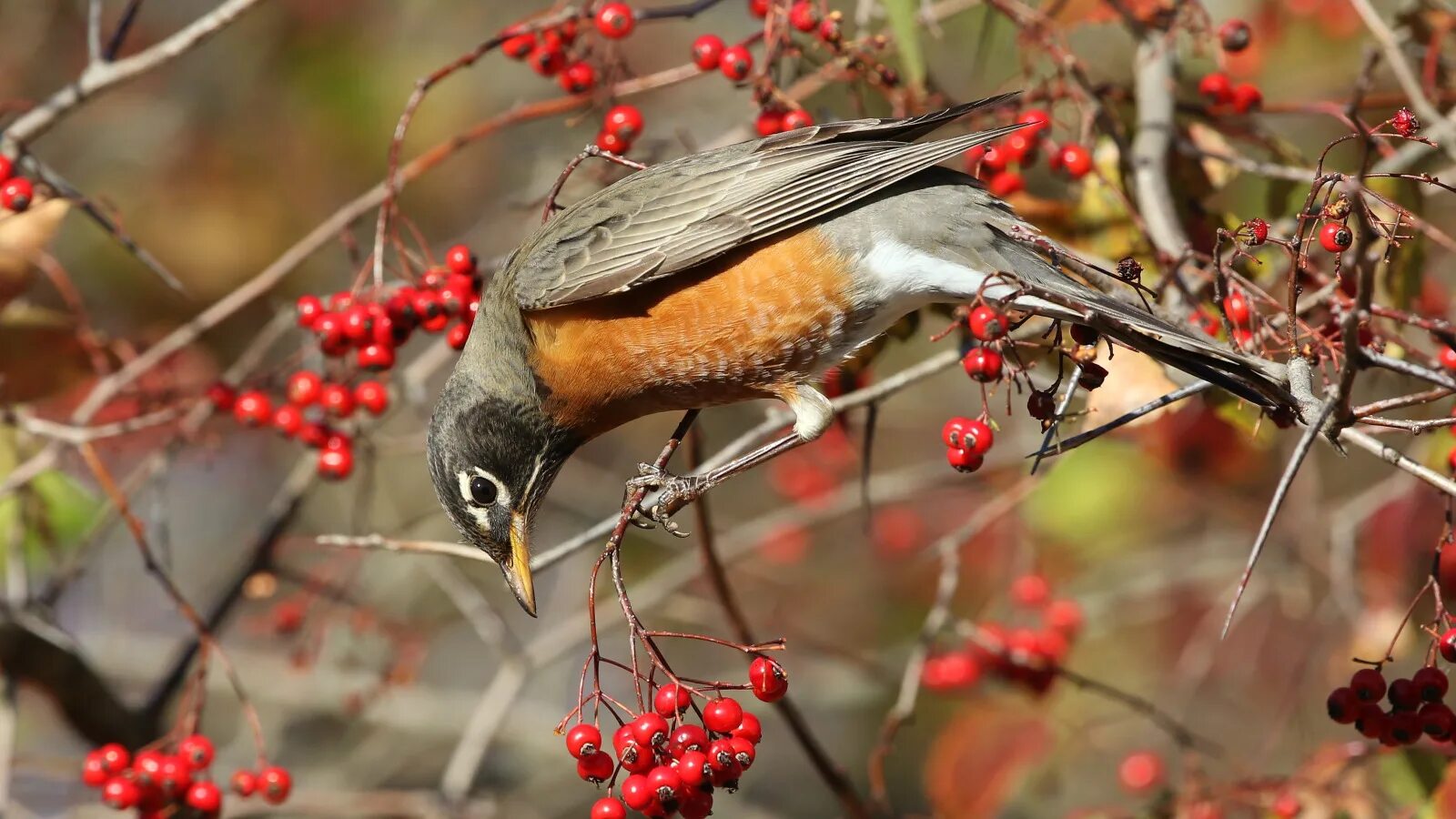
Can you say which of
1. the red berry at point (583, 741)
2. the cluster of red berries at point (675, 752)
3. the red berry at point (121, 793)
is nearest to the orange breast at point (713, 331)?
the cluster of red berries at point (675, 752)

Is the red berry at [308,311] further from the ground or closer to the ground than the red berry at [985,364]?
further from the ground

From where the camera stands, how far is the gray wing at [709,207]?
9.61 feet

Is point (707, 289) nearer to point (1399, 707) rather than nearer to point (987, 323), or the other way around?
point (987, 323)

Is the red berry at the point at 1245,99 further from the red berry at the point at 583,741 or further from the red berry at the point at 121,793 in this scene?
the red berry at the point at 121,793

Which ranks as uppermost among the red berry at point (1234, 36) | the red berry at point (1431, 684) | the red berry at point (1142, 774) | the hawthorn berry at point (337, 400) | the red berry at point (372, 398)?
the red berry at point (1234, 36)

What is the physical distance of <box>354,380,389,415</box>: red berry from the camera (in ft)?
10.6

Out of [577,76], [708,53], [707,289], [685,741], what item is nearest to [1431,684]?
[685,741]

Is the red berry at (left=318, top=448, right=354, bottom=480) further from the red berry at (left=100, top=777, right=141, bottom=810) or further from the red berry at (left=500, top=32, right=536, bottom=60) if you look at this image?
the red berry at (left=500, top=32, right=536, bottom=60)

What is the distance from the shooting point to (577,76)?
3.12 m

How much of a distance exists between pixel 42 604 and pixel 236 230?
8.08 ft

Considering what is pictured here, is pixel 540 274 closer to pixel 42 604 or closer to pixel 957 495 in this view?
pixel 42 604

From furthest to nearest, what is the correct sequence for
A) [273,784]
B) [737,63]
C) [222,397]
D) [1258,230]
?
[222,397], [273,784], [737,63], [1258,230]

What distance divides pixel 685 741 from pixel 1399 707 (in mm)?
1262

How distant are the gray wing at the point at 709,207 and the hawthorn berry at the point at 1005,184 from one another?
30cm
